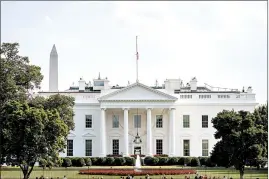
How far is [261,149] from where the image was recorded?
40.2m

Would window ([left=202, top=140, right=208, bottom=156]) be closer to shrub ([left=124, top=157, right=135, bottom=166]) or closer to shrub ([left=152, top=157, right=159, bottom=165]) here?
shrub ([left=152, top=157, right=159, bottom=165])

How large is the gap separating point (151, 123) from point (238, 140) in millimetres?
27960

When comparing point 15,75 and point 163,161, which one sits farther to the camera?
point 163,161

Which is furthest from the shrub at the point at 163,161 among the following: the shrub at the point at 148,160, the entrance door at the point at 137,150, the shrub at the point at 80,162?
the shrub at the point at 80,162

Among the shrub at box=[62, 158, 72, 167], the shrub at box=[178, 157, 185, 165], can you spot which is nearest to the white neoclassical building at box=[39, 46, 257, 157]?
the shrub at box=[178, 157, 185, 165]

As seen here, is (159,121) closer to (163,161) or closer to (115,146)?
(115,146)

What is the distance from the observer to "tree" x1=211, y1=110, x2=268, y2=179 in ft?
133

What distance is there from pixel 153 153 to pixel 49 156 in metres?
29.4

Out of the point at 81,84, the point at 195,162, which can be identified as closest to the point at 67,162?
the point at 195,162

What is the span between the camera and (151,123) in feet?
224

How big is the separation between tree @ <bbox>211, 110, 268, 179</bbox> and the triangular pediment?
2329cm

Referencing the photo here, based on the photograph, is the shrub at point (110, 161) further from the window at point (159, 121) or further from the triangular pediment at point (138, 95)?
the window at point (159, 121)

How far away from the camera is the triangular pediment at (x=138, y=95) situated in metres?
65.8

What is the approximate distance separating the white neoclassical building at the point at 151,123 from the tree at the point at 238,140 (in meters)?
23.7
